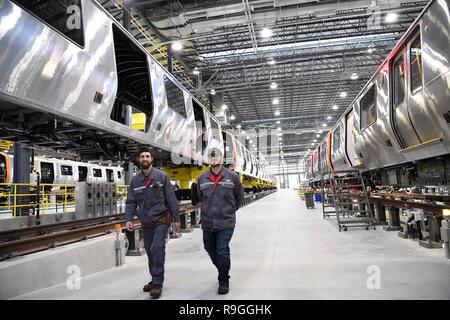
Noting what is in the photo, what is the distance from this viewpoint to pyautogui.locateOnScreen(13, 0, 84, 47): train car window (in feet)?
10.8

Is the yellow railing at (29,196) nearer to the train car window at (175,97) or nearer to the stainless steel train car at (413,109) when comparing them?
the train car window at (175,97)

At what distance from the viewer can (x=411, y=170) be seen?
17.9 ft

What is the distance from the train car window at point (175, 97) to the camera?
5688mm

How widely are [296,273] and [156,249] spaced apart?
1.56 meters

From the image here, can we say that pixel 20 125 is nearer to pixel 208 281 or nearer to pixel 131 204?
pixel 131 204

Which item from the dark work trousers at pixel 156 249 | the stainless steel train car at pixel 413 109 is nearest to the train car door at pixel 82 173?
the stainless steel train car at pixel 413 109

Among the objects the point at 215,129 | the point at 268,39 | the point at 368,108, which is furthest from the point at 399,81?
the point at 268,39

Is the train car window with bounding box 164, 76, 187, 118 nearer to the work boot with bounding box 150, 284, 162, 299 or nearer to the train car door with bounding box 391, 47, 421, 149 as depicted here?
the work boot with bounding box 150, 284, 162, 299

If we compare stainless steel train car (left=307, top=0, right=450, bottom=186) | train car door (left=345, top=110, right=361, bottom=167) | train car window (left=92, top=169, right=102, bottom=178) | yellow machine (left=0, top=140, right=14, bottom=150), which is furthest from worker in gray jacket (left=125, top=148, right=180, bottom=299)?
train car window (left=92, top=169, right=102, bottom=178)

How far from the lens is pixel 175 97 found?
6.04 m

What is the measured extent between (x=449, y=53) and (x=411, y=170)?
2.87m

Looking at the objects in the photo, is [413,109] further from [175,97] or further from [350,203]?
[175,97]

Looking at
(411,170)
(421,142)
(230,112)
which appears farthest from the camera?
(230,112)
